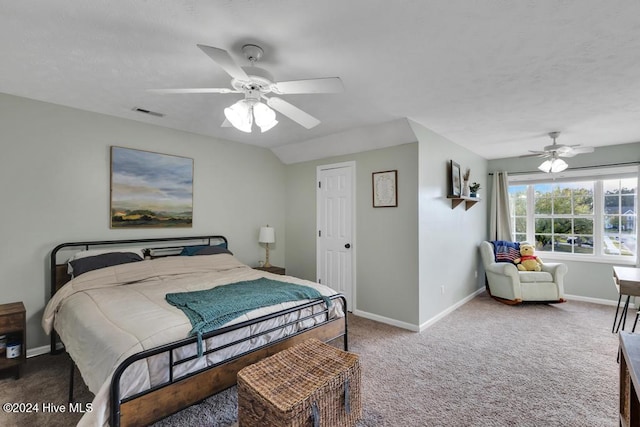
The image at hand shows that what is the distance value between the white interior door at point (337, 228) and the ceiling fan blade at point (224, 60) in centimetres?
260

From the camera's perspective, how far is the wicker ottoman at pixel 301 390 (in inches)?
63.4

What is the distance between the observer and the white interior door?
425 cm

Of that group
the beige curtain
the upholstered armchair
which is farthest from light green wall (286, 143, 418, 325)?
the beige curtain

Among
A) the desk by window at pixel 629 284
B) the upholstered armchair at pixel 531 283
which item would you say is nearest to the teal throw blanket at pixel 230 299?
the desk by window at pixel 629 284

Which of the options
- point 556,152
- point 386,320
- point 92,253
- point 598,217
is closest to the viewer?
point 92,253

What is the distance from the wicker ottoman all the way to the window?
16.5ft

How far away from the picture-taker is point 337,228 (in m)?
4.43

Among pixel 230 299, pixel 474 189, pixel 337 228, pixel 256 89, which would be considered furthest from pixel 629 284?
pixel 256 89

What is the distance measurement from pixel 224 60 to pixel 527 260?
17.2 feet

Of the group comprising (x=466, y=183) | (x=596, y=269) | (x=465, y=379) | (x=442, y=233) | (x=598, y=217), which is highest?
(x=466, y=183)

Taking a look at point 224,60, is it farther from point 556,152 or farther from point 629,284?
point 556,152

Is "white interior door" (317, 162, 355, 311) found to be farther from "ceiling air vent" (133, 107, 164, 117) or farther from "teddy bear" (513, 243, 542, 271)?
"teddy bear" (513, 243, 542, 271)

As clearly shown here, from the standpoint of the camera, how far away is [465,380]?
2508mm

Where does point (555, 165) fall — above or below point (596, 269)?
above
